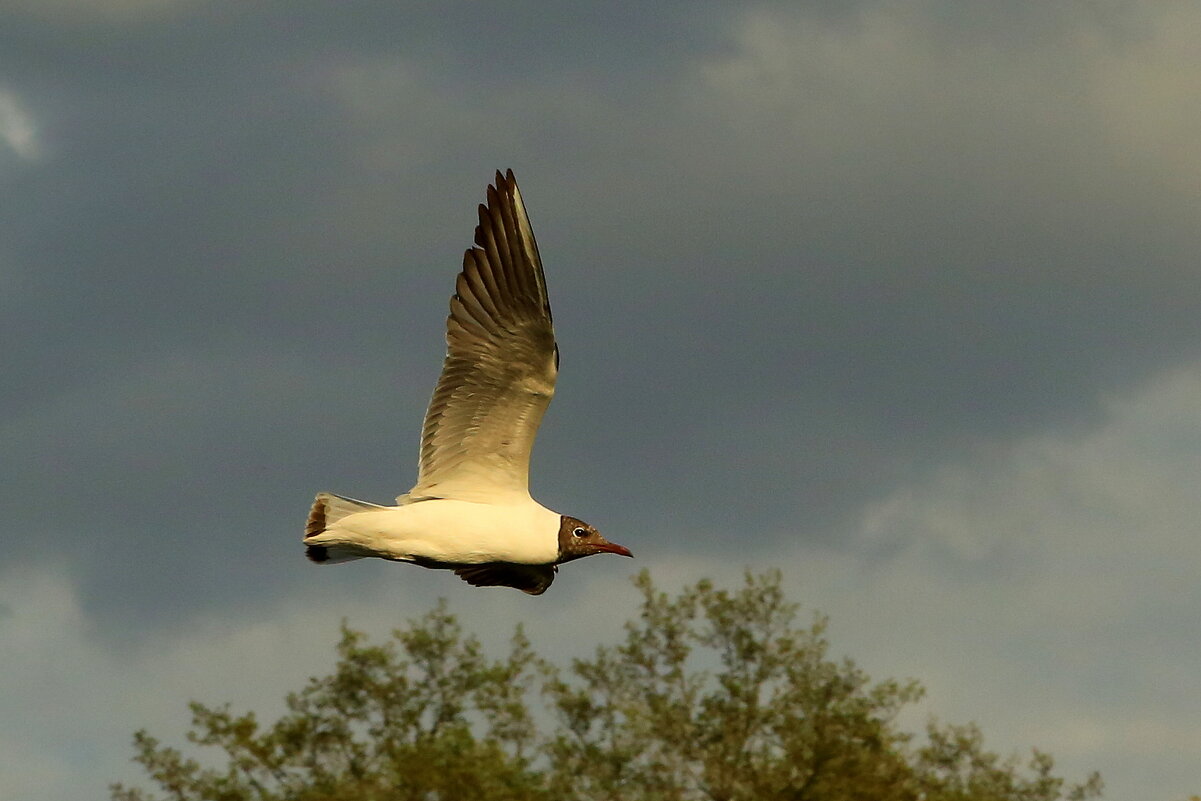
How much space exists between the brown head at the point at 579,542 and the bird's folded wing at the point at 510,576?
1.00 feet

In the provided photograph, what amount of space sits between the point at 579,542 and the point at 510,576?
0.91 metres

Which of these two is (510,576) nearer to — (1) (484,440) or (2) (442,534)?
(2) (442,534)

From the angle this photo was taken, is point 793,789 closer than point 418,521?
No

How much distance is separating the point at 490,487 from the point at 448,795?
12.5 metres

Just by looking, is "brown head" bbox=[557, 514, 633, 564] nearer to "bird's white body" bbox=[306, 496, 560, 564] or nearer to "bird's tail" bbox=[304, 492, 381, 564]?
"bird's white body" bbox=[306, 496, 560, 564]

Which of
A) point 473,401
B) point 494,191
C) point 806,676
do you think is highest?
point 806,676

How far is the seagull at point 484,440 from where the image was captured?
52.9 feet

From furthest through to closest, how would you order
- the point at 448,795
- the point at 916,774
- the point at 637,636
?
the point at 637,636 < the point at 916,774 < the point at 448,795

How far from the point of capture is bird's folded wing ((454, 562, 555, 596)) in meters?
17.3

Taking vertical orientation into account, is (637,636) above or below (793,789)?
above

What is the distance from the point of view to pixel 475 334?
53.1ft

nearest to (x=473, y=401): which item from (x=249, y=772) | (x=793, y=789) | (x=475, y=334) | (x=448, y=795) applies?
(x=475, y=334)

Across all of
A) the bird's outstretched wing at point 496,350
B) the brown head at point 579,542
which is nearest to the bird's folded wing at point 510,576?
the brown head at point 579,542

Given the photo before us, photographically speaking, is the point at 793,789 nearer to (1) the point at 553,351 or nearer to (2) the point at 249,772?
(2) the point at 249,772
